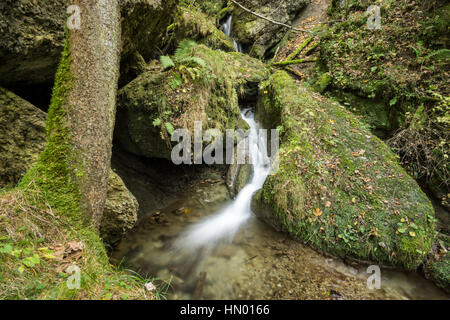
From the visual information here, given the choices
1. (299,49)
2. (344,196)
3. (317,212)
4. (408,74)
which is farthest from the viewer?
(299,49)

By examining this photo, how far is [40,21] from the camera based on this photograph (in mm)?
3051

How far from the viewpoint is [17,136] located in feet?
10.4

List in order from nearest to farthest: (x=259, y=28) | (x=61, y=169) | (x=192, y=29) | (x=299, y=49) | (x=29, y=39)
Result: (x=61, y=169) → (x=29, y=39) → (x=192, y=29) → (x=299, y=49) → (x=259, y=28)

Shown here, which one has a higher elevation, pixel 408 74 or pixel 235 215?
pixel 408 74

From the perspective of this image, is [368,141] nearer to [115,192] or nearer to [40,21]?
[115,192]

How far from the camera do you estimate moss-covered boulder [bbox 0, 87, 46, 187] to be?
9.96 feet

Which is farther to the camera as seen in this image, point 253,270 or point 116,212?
point 116,212

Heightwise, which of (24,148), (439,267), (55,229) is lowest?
(439,267)

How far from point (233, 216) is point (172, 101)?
3081 millimetres

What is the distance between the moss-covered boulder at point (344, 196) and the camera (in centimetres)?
372

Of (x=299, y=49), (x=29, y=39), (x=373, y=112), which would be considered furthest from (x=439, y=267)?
(x=299, y=49)

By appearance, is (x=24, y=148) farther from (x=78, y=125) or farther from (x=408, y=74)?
(x=408, y=74)

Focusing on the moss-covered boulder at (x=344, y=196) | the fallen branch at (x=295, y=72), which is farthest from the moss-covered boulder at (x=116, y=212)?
the fallen branch at (x=295, y=72)

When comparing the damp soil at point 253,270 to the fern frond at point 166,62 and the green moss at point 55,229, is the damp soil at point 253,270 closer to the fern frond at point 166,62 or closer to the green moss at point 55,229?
the green moss at point 55,229
